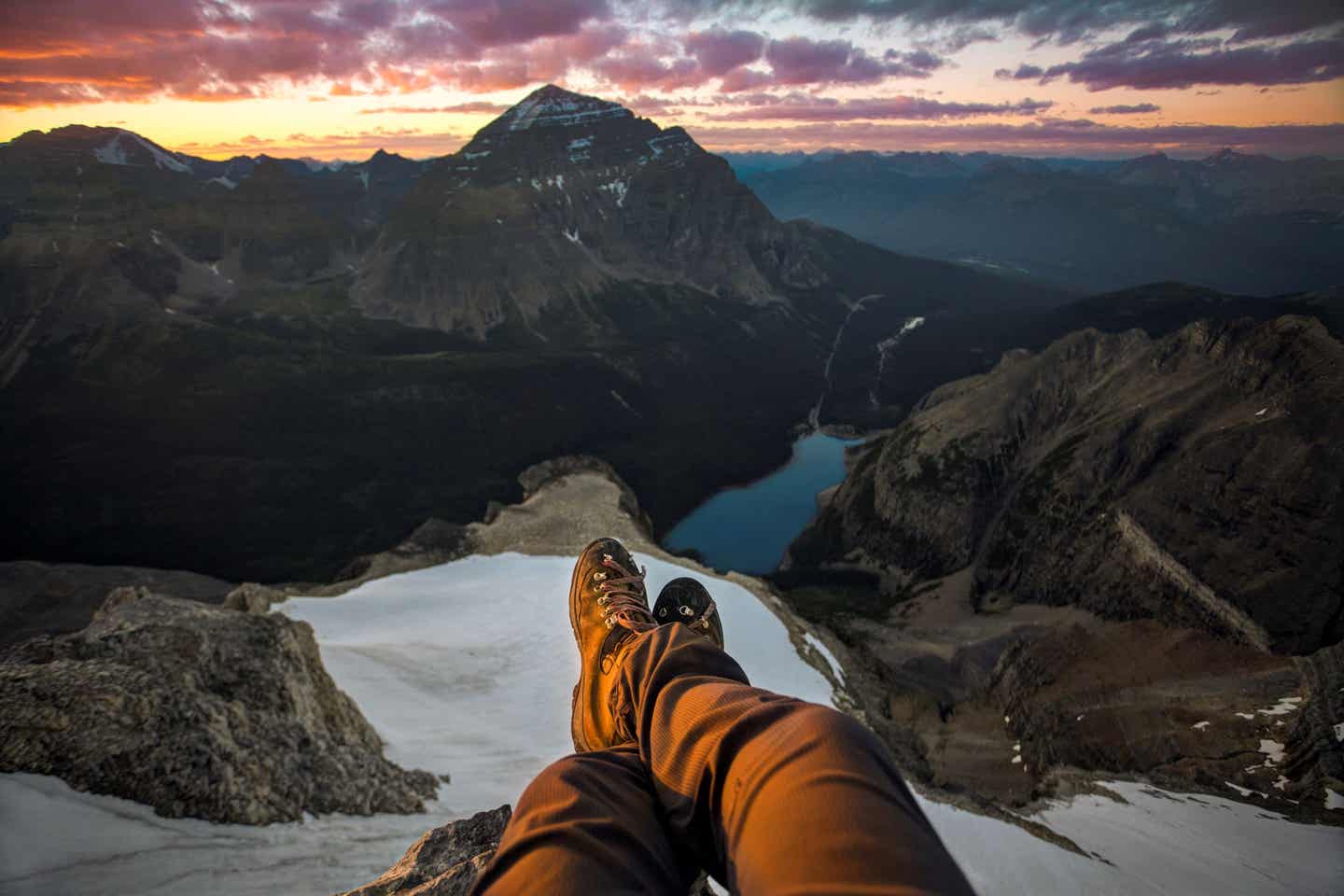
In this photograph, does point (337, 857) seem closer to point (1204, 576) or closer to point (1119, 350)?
point (1204, 576)

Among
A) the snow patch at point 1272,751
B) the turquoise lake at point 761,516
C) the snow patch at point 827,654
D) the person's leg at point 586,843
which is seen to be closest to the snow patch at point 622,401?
the turquoise lake at point 761,516

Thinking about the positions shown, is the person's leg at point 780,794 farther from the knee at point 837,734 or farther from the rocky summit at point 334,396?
the rocky summit at point 334,396

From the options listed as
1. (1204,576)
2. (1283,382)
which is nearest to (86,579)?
(1204,576)

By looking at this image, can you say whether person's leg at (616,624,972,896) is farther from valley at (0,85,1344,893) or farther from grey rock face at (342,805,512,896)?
valley at (0,85,1344,893)

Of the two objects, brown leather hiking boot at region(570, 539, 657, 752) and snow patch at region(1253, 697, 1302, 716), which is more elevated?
brown leather hiking boot at region(570, 539, 657, 752)

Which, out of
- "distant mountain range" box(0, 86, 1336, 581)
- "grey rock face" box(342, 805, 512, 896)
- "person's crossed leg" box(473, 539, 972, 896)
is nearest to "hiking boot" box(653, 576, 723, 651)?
"grey rock face" box(342, 805, 512, 896)
